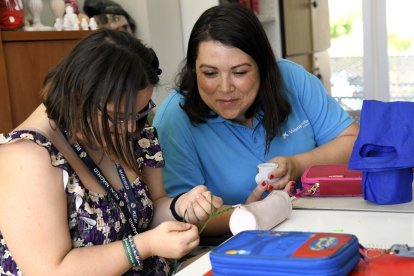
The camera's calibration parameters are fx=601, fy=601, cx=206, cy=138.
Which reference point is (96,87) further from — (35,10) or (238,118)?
(35,10)

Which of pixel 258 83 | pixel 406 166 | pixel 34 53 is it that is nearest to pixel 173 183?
pixel 258 83

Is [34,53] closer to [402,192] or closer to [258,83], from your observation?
[258,83]

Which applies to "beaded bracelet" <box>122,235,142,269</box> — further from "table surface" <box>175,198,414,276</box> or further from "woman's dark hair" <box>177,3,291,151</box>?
"woman's dark hair" <box>177,3,291,151</box>

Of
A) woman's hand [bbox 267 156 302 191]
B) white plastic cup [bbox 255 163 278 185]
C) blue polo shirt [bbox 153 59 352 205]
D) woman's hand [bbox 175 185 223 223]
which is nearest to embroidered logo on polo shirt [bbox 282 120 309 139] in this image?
blue polo shirt [bbox 153 59 352 205]

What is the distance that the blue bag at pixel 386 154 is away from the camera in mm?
1549

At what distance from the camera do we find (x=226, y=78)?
1933mm

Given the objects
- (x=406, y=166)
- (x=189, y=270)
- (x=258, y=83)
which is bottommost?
(x=189, y=270)

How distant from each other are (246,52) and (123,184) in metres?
0.65

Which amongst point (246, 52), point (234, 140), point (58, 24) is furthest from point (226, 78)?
point (58, 24)

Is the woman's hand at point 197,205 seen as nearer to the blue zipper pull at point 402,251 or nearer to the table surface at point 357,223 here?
the table surface at point 357,223

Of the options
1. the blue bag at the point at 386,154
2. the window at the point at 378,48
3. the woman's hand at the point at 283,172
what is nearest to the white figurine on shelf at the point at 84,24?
the woman's hand at the point at 283,172

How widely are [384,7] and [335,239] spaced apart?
14.7ft

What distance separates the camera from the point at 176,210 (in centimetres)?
162

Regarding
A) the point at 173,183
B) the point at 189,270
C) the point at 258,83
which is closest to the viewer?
the point at 189,270
